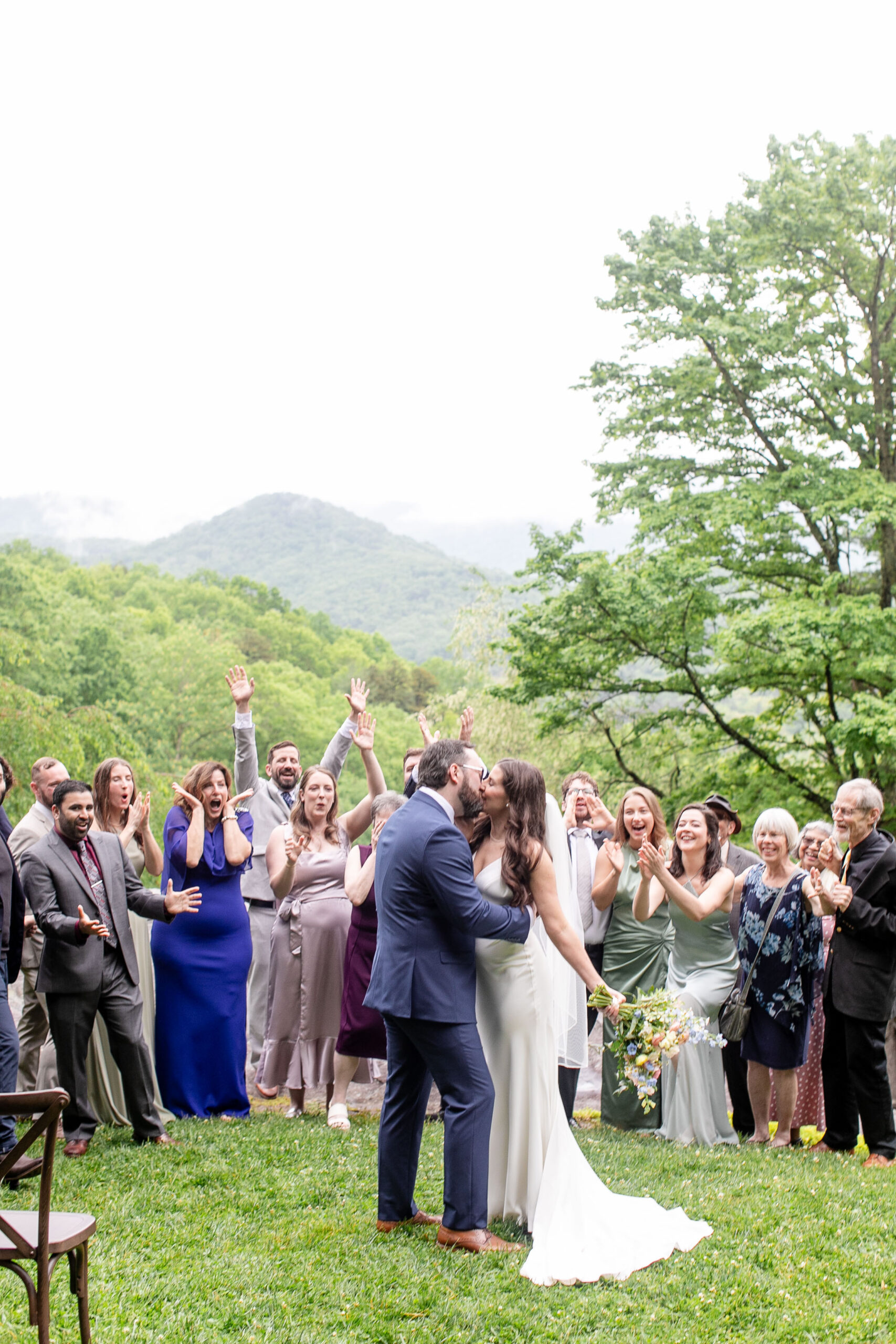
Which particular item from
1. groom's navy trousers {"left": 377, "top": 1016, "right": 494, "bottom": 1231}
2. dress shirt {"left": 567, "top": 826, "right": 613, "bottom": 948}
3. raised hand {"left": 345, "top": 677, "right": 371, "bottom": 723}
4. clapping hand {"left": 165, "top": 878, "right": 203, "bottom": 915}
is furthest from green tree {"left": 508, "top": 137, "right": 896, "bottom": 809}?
groom's navy trousers {"left": 377, "top": 1016, "right": 494, "bottom": 1231}

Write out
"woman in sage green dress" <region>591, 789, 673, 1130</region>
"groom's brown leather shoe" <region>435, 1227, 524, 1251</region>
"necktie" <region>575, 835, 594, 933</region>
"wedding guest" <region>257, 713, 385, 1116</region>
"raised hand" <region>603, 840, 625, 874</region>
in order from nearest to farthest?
"groom's brown leather shoe" <region>435, 1227, 524, 1251</region> < "raised hand" <region>603, 840, 625, 874</region> < "woman in sage green dress" <region>591, 789, 673, 1130</region> < "wedding guest" <region>257, 713, 385, 1116</region> < "necktie" <region>575, 835, 594, 933</region>

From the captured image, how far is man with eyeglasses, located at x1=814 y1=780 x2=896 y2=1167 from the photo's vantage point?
674 centimetres

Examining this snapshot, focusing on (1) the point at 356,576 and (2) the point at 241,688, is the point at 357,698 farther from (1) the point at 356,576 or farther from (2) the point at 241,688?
(1) the point at 356,576

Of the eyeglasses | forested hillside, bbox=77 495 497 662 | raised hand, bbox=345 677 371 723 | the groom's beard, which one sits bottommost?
the groom's beard

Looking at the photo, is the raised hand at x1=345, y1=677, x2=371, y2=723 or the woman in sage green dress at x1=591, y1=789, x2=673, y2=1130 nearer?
the woman in sage green dress at x1=591, y1=789, x2=673, y2=1130

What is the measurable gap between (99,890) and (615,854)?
322 centimetres

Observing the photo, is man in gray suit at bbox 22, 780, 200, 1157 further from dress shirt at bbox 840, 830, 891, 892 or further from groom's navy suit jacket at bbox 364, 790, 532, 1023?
dress shirt at bbox 840, 830, 891, 892

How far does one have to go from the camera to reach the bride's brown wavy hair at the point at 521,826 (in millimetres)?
5125

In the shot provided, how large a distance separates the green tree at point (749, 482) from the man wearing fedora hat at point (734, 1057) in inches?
359

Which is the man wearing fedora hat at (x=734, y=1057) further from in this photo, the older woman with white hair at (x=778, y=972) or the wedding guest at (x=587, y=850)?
the wedding guest at (x=587, y=850)

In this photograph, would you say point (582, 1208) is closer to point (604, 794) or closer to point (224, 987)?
point (224, 987)

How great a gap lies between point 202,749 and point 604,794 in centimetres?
3980

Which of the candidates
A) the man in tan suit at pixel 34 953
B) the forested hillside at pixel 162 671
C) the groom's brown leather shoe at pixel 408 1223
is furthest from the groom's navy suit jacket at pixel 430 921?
the forested hillside at pixel 162 671

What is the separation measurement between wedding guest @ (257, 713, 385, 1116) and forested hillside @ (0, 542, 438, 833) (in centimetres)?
1383
